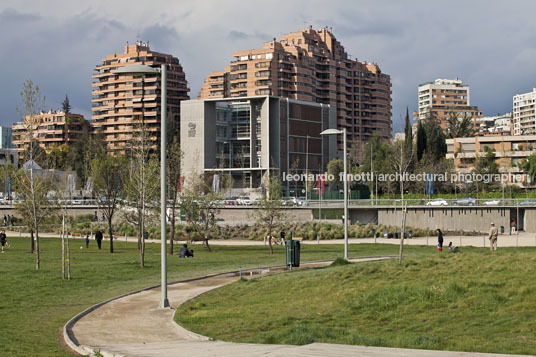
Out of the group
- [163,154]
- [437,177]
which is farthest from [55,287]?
[437,177]

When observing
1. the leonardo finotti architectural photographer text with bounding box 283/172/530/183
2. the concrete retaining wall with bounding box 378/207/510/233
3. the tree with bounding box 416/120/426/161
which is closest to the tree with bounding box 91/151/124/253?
the concrete retaining wall with bounding box 378/207/510/233

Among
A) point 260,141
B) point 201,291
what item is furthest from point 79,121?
point 201,291

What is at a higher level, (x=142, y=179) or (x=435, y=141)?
(x=435, y=141)

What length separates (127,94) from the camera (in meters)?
157

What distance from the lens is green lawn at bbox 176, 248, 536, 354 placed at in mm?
14141

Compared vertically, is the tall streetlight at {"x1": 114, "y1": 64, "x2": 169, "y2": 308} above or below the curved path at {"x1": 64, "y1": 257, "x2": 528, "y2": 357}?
above

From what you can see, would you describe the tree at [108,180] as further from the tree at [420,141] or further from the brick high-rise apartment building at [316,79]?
the brick high-rise apartment building at [316,79]

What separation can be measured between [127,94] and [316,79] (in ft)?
144

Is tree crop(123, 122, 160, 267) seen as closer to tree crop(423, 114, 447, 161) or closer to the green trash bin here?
the green trash bin

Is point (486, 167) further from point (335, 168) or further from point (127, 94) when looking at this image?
point (127, 94)

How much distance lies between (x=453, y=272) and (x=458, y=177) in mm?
83610

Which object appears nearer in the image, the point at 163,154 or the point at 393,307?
the point at 393,307

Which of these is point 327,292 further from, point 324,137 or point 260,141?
point 324,137

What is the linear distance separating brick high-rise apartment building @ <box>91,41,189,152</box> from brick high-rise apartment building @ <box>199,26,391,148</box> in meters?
8.31
